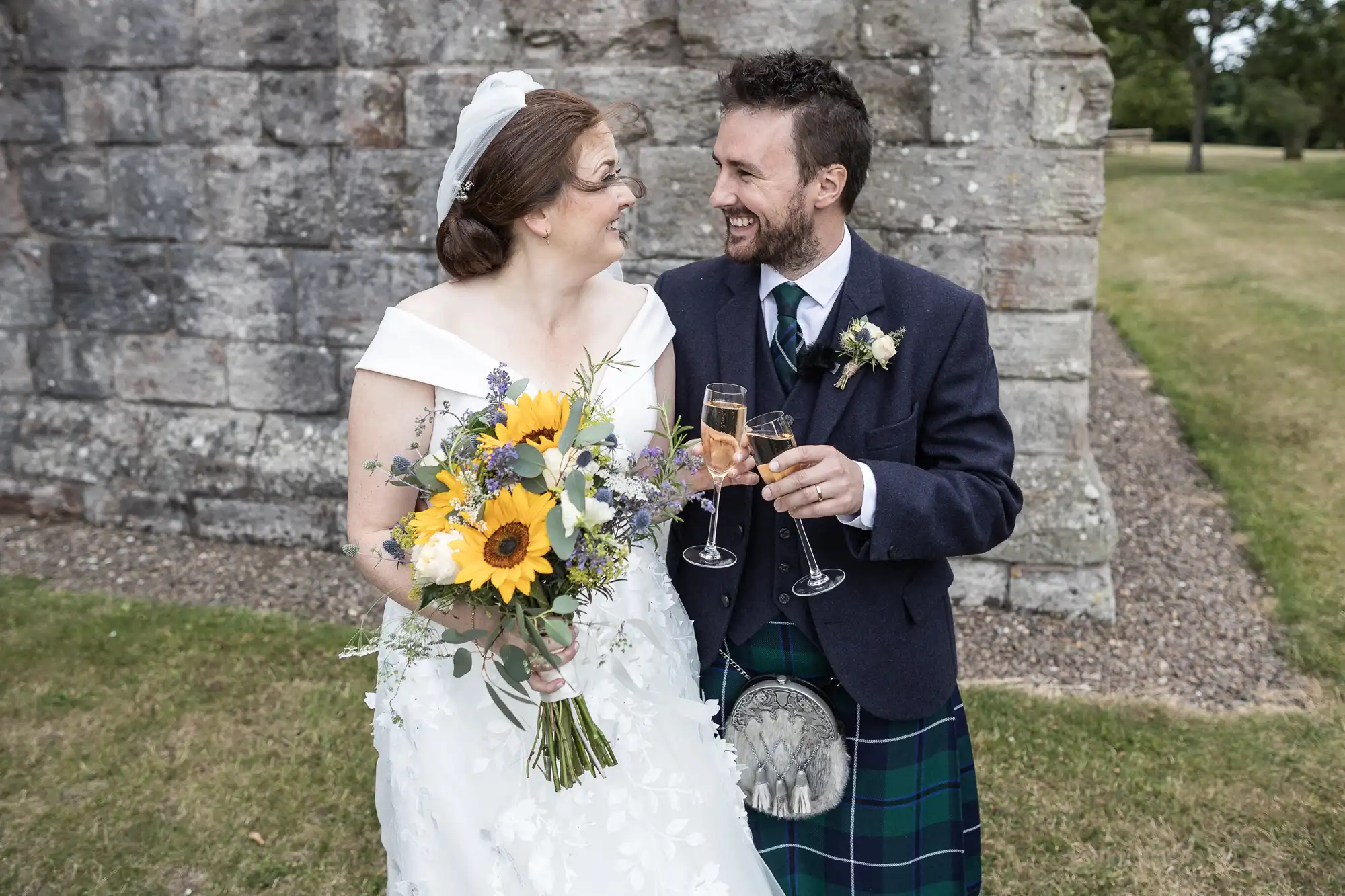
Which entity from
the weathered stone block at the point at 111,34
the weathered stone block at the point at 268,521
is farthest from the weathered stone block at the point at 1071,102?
the weathered stone block at the point at 111,34

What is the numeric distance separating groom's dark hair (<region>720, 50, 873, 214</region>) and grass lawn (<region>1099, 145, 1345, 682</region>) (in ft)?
12.4

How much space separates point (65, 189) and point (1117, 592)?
19.6 ft

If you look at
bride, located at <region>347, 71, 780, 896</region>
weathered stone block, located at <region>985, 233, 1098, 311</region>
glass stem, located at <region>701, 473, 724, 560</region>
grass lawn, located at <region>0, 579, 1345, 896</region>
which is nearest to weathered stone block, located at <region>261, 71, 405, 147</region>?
grass lawn, located at <region>0, 579, 1345, 896</region>

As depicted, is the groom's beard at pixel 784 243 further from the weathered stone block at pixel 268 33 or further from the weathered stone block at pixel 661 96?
the weathered stone block at pixel 268 33

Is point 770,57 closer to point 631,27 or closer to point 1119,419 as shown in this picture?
point 631,27

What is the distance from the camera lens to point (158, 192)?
609 cm

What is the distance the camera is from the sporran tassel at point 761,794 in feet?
8.82

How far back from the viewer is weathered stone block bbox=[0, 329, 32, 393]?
6.51 meters

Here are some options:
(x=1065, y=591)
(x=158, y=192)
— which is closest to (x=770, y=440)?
(x=1065, y=591)

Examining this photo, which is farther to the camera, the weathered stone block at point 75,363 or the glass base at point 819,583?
the weathered stone block at point 75,363

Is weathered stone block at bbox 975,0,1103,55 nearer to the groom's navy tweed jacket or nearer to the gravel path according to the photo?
the gravel path

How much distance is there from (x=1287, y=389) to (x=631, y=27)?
22.9 feet

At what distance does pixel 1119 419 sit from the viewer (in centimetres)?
894

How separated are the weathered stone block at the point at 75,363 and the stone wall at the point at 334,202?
0.05 feet
